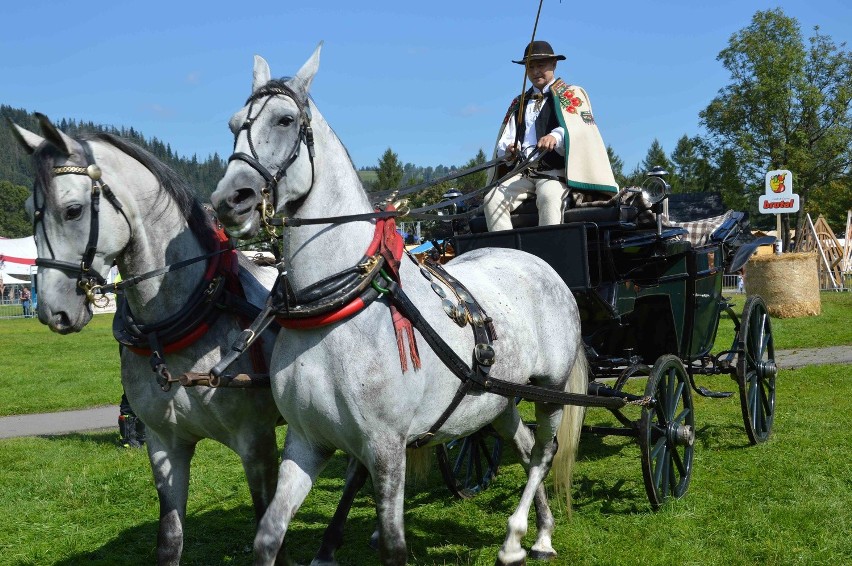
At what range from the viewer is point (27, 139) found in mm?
3623

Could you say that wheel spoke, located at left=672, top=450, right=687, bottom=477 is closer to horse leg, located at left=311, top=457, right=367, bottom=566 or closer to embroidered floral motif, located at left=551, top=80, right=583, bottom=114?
horse leg, located at left=311, top=457, right=367, bottom=566

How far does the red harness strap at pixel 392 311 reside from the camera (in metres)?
3.33

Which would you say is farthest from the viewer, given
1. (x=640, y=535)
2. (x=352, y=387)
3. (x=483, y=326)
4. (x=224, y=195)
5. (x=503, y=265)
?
(x=640, y=535)

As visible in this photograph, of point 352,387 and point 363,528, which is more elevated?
point 352,387

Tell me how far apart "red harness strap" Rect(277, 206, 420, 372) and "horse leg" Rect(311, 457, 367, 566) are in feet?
4.78

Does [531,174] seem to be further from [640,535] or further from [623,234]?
[640,535]

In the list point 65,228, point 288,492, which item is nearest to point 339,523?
point 288,492

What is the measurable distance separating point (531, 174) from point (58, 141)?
295cm

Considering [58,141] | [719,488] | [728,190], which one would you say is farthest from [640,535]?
[728,190]

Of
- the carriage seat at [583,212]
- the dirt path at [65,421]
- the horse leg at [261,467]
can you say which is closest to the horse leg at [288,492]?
the horse leg at [261,467]

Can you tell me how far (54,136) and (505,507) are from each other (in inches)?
155

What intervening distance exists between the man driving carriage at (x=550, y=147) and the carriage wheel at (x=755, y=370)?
2.25 metres

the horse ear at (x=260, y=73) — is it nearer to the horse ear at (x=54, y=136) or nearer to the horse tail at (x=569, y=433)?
the horse ear at (x=54, y=136)

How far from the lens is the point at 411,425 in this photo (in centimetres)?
357
